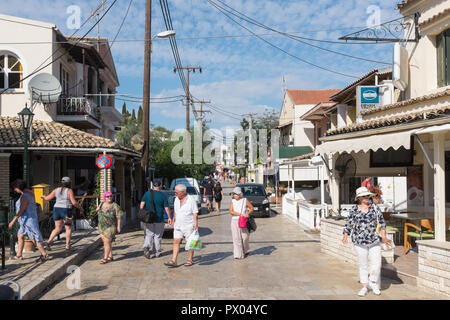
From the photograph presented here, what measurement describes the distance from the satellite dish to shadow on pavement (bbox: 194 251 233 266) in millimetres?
10170

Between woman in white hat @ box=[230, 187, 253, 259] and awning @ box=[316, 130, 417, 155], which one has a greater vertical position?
awning @ box=[316, 130, 417, 155]

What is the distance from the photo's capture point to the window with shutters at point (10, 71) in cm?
1767

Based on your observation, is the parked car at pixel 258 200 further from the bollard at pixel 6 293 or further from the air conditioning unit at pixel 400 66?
the bollard at pixel 6 293

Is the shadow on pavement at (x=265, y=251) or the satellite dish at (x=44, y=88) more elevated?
the satellite dish at (x=44, y=88)

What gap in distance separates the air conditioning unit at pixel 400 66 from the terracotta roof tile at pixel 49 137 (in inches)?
371

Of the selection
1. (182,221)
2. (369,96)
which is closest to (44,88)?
(182,221)

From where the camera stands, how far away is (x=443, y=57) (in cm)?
995

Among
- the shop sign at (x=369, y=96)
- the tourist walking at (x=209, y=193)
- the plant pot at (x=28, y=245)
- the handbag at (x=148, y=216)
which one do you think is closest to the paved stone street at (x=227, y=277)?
the handbag at (x=148, y=216)

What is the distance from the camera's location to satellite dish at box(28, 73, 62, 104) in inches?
640

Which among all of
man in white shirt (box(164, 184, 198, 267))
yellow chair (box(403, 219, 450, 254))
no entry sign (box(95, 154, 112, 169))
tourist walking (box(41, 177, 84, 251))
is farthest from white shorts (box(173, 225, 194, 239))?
no entry sign (box(95, 154, 112, 169))

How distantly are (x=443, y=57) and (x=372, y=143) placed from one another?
3.50m

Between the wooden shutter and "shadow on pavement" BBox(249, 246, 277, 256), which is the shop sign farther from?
"shadow on pavement" BBox(249, 246, 277, 256)
